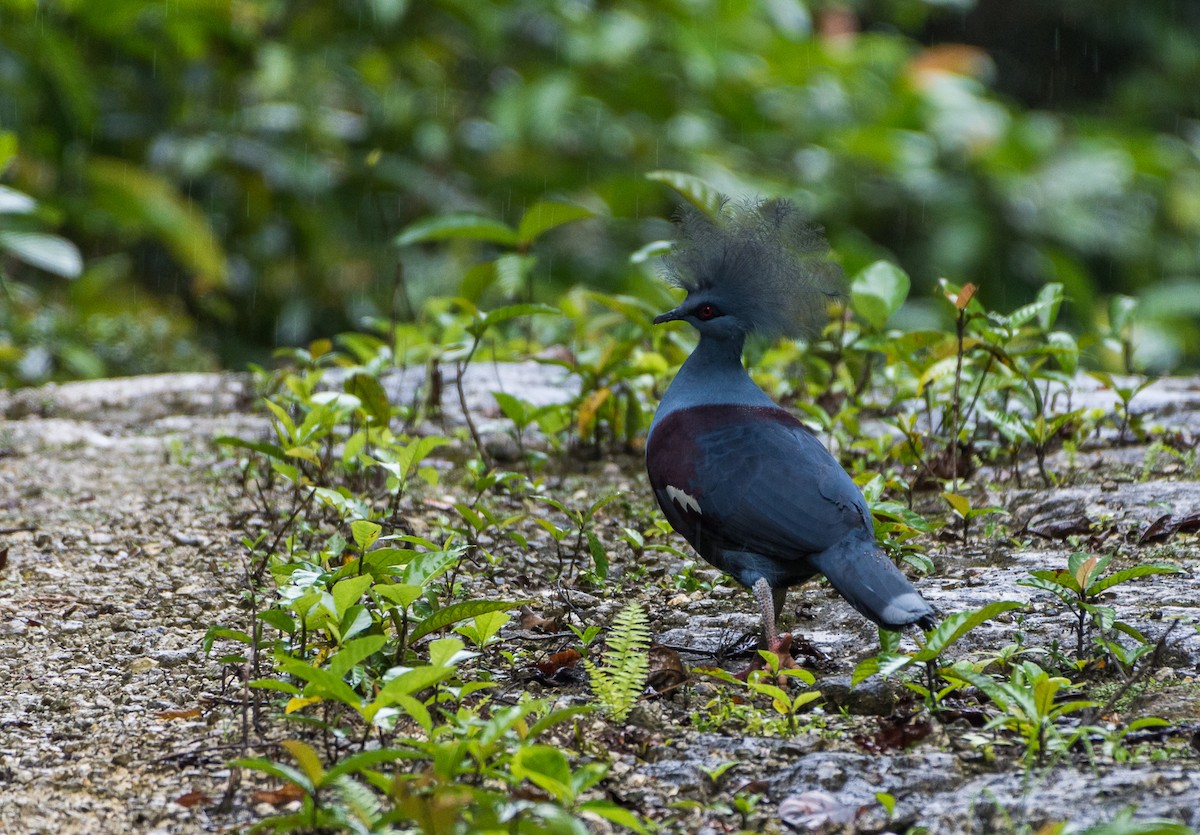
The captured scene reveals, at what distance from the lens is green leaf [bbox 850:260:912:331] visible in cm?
378

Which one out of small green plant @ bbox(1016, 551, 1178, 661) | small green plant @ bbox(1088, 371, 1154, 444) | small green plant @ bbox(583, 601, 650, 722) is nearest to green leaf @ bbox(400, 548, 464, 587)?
small green plant @ bbox(583, 601, 650, 722)

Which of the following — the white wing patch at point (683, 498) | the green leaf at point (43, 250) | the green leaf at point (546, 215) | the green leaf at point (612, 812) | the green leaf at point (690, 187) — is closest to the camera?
the green leaf at point (612, 812)

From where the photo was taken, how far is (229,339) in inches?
287

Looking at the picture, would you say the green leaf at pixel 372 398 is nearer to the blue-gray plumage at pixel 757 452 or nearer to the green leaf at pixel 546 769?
the blue-gray plumage at pixel 757 452

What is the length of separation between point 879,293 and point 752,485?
1457 millimetres

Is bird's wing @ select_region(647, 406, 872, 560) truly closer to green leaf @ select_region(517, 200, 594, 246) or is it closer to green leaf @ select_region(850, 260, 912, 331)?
green leaf @ select_region(850, 260, 912, 331)

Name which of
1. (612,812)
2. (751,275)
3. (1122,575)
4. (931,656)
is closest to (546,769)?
(612,812)

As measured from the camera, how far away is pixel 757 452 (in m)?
2.61

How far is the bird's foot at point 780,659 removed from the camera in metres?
2.38

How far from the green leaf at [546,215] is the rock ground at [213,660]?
0.94 m

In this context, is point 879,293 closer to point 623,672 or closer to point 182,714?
point 623,672

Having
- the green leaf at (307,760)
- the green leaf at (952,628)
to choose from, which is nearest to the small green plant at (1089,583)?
the green leaf at (952,628)

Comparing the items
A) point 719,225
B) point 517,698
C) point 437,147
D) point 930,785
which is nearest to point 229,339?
point 437,147

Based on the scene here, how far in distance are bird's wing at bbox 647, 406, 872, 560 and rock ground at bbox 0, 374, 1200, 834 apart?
10.7 inches
